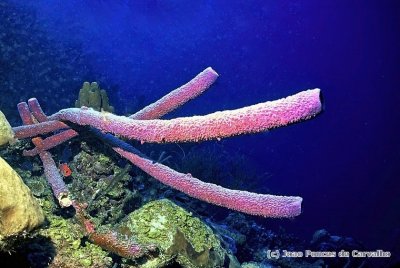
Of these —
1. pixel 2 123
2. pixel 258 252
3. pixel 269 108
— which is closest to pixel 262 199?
pixel 269 108

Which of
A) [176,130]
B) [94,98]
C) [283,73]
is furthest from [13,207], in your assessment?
[283,73]

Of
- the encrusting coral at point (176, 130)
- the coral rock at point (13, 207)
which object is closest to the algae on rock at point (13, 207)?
the coral rock at point (13, 207)

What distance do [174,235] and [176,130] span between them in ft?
4.35

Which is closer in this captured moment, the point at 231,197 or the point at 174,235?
the point at 231,197

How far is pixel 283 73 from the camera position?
82.9 metres

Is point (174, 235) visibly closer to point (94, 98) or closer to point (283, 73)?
point (94, 98)

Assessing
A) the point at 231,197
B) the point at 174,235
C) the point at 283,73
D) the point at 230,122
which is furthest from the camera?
the point at 283,73

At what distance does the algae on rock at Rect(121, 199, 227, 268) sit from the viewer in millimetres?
2576

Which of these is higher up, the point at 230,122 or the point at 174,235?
the point at 230,122

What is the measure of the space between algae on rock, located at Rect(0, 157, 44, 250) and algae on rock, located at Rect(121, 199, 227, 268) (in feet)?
3.26

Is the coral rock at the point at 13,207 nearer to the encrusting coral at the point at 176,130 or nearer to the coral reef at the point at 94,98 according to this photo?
the encrusting coral at the point at 176,130

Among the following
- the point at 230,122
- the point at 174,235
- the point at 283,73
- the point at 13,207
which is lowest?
the point at 174,235

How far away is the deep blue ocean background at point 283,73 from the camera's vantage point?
16.9m

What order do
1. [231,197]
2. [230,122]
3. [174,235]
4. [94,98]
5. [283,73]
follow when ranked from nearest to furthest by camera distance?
1. [230,122]
2. [231,197]
3. [174,235]
4. [94,98]
5. [283,73]
